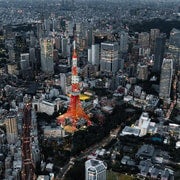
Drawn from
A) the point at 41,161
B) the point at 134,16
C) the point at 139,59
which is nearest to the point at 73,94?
Answer: the point at 41,161

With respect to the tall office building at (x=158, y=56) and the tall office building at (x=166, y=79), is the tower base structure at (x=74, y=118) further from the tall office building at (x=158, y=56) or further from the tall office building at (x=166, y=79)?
the tall office building at (x=158, y=56)

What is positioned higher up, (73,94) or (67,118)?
(73,94)

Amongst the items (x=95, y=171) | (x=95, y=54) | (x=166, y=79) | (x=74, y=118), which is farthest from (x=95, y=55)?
(x=95, y=171)

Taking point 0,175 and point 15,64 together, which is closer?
point 0,175

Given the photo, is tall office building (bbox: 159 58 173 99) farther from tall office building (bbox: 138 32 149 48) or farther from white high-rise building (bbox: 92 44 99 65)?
tall office building (bbox: 138 32 149 48)

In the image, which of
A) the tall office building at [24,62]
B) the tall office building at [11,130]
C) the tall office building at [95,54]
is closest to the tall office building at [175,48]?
the tall office building at [95,54]

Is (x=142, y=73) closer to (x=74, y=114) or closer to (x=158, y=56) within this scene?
(x=158, y=56)

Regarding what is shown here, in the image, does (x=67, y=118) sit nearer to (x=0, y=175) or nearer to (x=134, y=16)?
(x=0, y=175)
